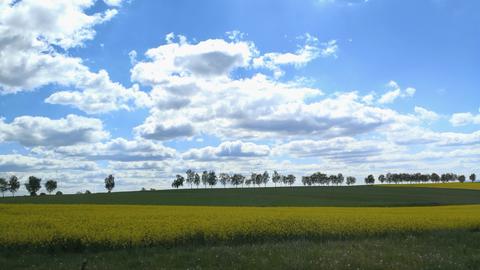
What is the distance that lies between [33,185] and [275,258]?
6044 inches

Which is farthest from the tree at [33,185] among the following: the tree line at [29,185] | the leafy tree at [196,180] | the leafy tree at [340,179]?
the leafy tree at [340,179]

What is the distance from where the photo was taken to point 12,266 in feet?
43.7

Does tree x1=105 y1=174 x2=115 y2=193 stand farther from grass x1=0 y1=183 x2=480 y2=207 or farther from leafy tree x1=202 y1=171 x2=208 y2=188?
grass x1=0 y1=183 x2=480 y2=207

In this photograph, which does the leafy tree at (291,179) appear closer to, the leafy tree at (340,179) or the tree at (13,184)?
the leafy tree at (340,179)

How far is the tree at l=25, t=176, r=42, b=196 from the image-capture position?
147375 millimetres

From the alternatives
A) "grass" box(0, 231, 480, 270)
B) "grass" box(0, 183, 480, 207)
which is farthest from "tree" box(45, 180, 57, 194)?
"grass" box(0, 231, 480, 270)

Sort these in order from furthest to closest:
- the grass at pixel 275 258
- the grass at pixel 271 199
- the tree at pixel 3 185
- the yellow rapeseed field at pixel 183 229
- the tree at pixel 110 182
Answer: the tree at pixel 110 182 < the tree at pixel 3 185 < the grass at pixel 271 199 < the yellow rapeseed field at pixel 183 229 < the grass at pixel 275 258

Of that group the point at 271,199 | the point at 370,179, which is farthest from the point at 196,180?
the point at 271,199

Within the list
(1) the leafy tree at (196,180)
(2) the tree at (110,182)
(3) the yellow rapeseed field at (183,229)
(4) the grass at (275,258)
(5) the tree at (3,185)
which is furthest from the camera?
(1) the leafy tree at (196,180)

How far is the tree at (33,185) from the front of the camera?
147375 mm

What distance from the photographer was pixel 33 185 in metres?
148

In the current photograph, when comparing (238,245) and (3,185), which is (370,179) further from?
(238,245)

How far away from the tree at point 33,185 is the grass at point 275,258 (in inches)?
5796

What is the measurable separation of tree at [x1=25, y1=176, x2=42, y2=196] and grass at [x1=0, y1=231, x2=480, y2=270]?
Answer: 147214 millimetres
